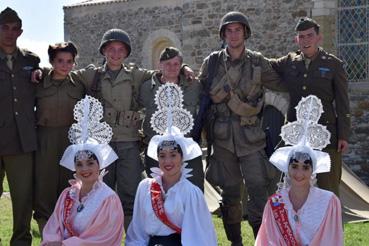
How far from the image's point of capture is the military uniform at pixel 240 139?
5.59 meters

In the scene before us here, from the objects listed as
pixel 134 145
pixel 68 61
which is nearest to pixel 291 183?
pixel 134 145

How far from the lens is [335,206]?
4.74 metres

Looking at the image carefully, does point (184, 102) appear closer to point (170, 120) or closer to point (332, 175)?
point (170, 120)

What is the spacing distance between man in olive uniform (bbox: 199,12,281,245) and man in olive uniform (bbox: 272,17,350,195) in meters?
0.24

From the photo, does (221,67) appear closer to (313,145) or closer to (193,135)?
(193,135)

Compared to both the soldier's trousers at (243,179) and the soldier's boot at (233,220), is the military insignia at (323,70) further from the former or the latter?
the soldier's boot at (233,220)

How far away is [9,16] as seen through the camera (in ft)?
18.8

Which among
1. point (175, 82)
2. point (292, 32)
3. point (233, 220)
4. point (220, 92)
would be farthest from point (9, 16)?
point (292, 32)

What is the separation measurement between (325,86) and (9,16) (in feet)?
9.00

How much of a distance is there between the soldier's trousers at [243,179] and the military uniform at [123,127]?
0.70 m

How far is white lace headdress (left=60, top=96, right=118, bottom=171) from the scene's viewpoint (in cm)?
506

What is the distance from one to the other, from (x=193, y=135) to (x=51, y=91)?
1273mm

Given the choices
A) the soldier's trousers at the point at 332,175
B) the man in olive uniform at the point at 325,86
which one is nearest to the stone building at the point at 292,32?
the man in olive uniform at the point at 325,86

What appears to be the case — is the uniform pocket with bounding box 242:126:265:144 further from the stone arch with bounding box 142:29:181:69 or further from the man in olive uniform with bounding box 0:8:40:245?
the stone arch with bounding box 142:29:181:69
